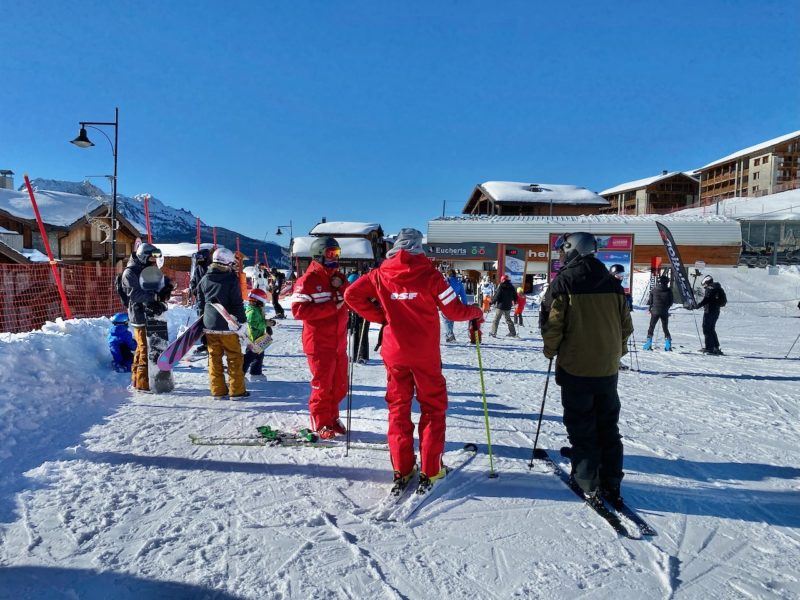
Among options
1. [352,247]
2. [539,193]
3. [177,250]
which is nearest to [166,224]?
[177,250]

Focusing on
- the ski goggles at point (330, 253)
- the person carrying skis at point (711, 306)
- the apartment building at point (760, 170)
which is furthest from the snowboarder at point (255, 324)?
the apartment building at point (760, 170)

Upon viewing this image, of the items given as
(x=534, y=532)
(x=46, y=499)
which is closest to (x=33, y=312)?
(x=46, y=499)

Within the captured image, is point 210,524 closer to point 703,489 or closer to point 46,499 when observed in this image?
point 46,499

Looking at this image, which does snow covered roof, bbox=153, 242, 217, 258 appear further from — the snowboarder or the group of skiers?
the group of skiers

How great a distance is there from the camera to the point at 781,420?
17.5 feet

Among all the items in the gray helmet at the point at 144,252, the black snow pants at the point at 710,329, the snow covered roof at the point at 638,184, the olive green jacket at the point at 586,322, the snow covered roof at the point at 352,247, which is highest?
the snow covered roof at the point at 638,184

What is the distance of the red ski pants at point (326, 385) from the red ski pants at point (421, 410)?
3.77 feet

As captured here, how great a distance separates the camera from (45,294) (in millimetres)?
10656

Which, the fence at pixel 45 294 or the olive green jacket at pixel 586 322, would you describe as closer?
the olive green jacket at pixel 586 322

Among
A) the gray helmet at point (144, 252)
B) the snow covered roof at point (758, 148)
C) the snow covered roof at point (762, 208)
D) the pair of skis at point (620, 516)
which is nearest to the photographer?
the pair of skis at point (620, 516)

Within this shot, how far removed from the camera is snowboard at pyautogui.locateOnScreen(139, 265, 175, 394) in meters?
5.73

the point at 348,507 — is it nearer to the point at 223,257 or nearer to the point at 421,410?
the point at 421,410

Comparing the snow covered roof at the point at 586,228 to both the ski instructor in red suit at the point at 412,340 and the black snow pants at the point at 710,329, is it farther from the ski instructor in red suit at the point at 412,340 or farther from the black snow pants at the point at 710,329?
the ski instructor in red suit at the point at 412,340

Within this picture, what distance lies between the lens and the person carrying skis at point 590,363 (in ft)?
10.2
